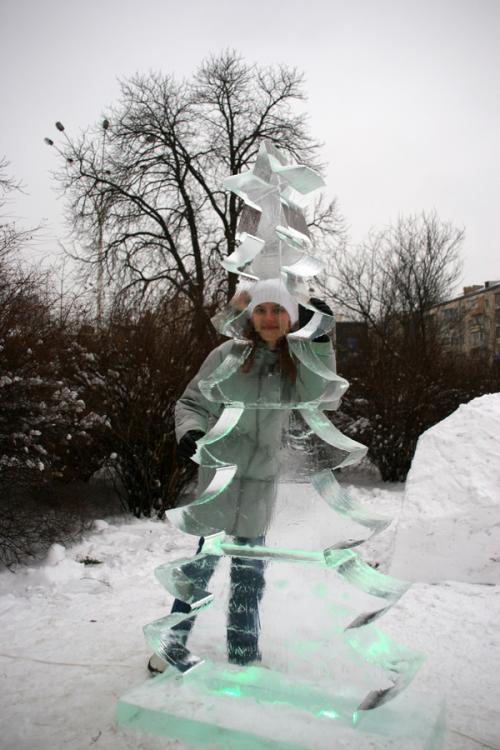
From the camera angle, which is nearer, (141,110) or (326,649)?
(326,649)

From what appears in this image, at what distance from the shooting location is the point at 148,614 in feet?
12.3

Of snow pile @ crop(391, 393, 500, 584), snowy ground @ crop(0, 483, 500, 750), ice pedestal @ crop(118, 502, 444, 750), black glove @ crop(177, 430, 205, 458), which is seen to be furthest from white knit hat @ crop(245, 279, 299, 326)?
snow pile @ crop(391, 393, 500, 584)

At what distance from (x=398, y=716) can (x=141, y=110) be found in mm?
14920

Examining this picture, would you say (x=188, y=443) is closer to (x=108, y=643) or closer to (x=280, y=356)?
(x=280, y=356)

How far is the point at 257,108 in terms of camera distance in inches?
594

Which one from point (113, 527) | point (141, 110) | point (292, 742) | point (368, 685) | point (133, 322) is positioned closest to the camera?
point (292, 742)

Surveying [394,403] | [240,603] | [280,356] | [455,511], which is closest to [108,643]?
[240,603]

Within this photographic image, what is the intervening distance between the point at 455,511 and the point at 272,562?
255cm

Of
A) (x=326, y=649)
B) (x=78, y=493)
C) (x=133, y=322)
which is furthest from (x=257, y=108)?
(x=326, y=649)

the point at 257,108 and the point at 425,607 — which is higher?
the point at 257,108

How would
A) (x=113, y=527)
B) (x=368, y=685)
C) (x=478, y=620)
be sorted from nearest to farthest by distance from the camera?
Answer: (x=368, y=685) < (x=478, y=620) < (x=113, y=527)

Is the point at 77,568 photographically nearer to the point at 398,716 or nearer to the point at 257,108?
the point at 398,716

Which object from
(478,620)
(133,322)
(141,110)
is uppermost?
(141,110)

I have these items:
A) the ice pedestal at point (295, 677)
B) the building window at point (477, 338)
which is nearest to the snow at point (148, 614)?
the ice pedestal at point (295, 677)
